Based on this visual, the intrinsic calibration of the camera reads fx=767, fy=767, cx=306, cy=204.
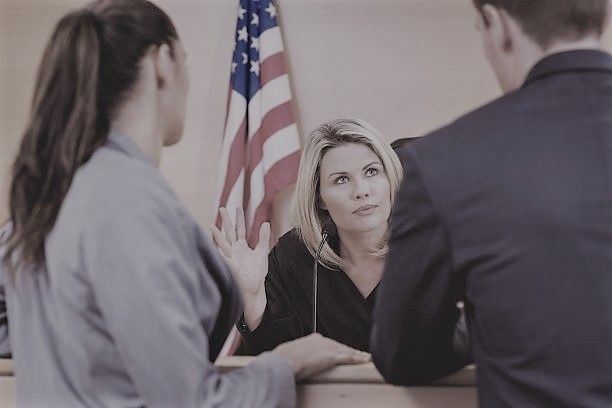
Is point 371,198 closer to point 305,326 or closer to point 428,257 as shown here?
point 305,326

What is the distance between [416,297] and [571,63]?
14.5 inches

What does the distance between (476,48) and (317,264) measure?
63.6 inches

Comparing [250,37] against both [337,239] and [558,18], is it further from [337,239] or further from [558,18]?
[558,18]

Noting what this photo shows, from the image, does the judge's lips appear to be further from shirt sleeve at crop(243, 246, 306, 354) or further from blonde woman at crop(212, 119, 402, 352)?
shirt sleeve at crop(243, 246, 306, 354)

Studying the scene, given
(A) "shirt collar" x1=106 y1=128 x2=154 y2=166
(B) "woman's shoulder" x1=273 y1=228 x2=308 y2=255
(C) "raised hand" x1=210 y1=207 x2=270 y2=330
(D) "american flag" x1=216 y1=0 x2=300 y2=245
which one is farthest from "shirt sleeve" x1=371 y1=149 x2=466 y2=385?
(D) "american flag" x1=216 y1=0 x2=300 y2=245

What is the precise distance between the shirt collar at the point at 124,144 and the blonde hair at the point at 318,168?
1.32m

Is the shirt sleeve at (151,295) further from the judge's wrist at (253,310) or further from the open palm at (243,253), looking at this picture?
the judge's wrist at (253,310)

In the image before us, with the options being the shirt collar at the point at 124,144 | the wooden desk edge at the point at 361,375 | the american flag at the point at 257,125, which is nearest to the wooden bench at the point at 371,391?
Result: the wooden desk edge at the point at 361,375

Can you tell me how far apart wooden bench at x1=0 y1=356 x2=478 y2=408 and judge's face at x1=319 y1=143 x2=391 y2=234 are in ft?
3.92

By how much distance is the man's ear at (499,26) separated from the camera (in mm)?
1062

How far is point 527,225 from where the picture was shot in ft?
3.12

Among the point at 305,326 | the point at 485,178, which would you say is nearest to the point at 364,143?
the point at 305,326

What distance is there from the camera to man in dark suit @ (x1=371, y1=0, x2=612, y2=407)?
3.09 feet

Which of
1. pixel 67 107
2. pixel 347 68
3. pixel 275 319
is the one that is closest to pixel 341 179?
pixel 275 319
